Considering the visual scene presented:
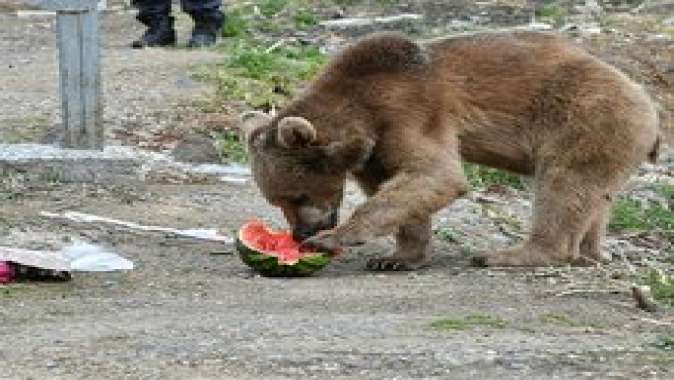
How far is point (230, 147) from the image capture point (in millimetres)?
11961

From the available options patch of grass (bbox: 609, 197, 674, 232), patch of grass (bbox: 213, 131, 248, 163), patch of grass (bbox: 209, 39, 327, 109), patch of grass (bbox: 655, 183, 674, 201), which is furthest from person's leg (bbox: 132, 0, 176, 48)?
patch of grass (bbox: 609, 197, 674, 232)

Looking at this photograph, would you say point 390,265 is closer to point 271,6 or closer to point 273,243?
point 273,243

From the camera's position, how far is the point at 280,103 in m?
13.3

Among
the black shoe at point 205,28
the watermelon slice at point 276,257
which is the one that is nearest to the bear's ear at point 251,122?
the watermelon slice at point 276,257

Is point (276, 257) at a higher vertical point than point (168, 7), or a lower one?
higher

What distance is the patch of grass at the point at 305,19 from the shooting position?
60.5 feet

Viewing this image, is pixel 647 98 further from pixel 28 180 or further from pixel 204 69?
pixel 204 69

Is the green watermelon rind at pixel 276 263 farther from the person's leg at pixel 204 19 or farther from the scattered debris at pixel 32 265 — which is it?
the person's leg at pixel 204 19

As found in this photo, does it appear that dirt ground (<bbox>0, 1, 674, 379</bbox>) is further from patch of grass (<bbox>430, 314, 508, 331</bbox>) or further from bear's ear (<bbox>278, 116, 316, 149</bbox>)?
bear's ear (<bbox>278, 116, 316, 149</bbox>)

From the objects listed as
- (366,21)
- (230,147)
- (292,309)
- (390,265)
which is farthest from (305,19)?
(292,309)

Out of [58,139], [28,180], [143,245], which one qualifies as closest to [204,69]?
[58,139]

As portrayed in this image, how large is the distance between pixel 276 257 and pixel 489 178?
388 centimetres

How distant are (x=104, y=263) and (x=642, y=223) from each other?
13.0 feet

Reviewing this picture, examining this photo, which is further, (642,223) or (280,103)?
(280,103)
